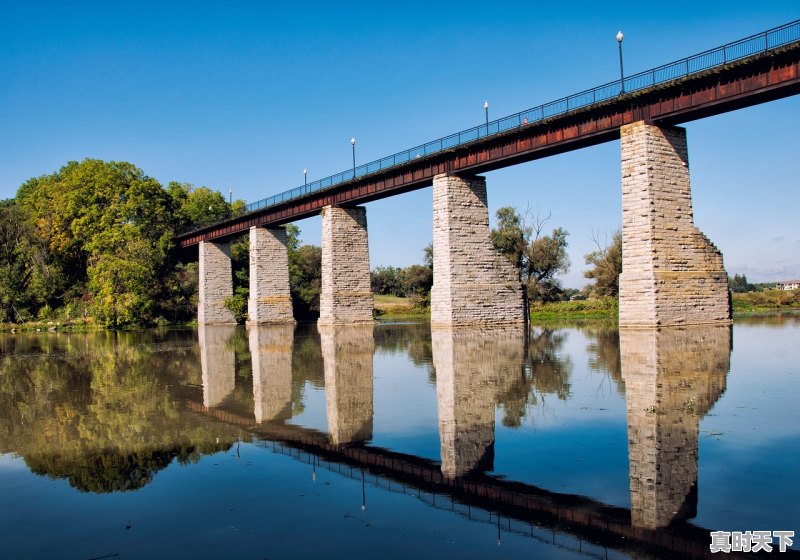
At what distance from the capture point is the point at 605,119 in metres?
31.0

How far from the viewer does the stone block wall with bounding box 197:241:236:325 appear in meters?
68.1

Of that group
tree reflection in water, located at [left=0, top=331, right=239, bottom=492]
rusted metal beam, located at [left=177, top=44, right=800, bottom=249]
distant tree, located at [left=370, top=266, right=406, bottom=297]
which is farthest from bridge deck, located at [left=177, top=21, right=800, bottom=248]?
distant tree, located at [left=370, top=266, right=406, bottom=297]

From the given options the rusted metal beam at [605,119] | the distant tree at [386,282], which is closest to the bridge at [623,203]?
the rusted metal beam at [605,119]

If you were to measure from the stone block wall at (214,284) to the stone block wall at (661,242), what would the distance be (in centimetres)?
4861

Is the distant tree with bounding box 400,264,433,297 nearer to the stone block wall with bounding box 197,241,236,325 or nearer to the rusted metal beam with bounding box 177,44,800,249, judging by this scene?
the stone block wall with bounding box 197,241,236,325

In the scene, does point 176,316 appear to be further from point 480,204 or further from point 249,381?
point 249,381

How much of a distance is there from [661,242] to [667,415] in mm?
20038

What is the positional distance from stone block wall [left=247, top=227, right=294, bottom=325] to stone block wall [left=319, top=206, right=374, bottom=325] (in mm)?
10921

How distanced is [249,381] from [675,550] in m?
13.2

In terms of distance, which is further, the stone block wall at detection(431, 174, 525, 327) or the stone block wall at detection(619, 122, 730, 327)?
the stone block wall at detection(431, 174, 525, 327)

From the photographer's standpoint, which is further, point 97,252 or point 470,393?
point 97,252

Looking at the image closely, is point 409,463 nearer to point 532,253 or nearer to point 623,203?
point 623,203

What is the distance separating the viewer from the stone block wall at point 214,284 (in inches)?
2682

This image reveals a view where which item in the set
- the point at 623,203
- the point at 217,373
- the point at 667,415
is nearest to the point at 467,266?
the point at 623,203
